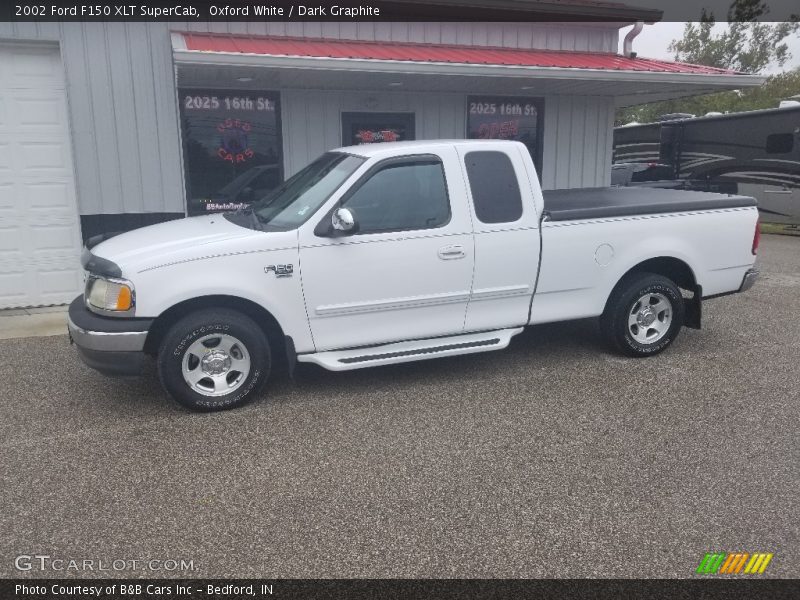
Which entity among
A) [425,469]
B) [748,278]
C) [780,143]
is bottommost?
[425,469]

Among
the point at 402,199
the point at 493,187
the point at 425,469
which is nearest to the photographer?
the point at 425,469

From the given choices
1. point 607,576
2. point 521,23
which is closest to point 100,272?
point 607,576

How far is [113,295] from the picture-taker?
4.69 meters

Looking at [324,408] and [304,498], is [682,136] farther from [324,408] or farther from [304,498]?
[304,498]

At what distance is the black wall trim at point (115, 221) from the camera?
8438 mm

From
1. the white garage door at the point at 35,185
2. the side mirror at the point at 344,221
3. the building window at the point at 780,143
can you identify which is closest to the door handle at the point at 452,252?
the side mirror at the point at 344,221

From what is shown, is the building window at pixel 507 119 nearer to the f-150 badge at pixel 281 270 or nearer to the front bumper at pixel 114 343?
the f-150 badge at pixel 281 270

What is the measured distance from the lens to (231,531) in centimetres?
341

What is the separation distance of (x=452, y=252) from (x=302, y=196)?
1.29 meters

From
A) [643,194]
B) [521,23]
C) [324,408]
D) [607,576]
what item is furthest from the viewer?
[521,23]

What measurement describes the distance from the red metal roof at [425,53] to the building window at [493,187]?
2.82 meters

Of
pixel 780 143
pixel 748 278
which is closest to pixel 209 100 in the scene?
pixel 748 278

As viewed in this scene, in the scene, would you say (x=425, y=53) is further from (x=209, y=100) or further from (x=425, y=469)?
(x=425, y=469)

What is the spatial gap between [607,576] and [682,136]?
16.9m
